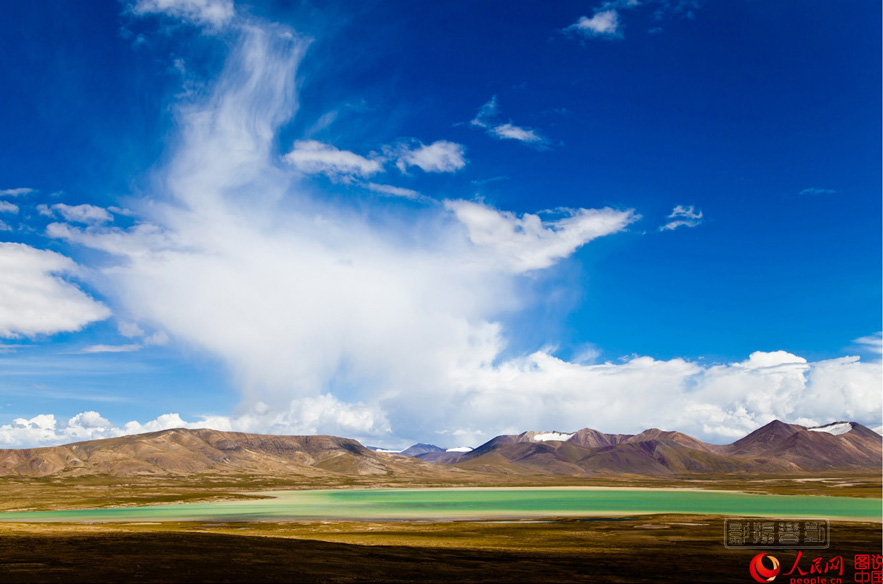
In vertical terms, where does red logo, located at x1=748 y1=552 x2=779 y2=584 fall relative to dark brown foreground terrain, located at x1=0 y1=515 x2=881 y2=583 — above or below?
above

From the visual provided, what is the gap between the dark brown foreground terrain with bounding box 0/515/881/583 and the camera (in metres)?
41.7

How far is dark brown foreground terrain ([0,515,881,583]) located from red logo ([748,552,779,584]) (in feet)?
2.26

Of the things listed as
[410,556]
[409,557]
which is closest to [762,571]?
[409,557]

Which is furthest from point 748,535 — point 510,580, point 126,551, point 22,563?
point 22,563

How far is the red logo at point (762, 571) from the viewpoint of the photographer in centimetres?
4272

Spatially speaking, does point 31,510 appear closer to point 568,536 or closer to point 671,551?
point 568,536

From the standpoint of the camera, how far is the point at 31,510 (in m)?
150

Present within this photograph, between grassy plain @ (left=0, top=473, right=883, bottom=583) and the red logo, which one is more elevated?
the red logo

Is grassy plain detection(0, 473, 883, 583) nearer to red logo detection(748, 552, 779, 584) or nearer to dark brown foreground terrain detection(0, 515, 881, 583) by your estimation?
dark brown foreground terrain detection(0, 515, 881, 583)

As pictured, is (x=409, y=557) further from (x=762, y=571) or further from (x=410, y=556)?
(x=762, y=571)

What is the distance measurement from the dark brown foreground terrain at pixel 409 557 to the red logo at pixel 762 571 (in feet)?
2.26

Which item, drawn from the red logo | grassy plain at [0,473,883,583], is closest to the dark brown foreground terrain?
grassy plain at [0,473,883,583]

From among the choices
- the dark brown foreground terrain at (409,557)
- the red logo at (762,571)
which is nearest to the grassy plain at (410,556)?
the dark brown foreground terrain at (409,557)

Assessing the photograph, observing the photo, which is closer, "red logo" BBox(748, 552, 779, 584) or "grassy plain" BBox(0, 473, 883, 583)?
"grassy plain" BBox(0, 473, 883, 583)
